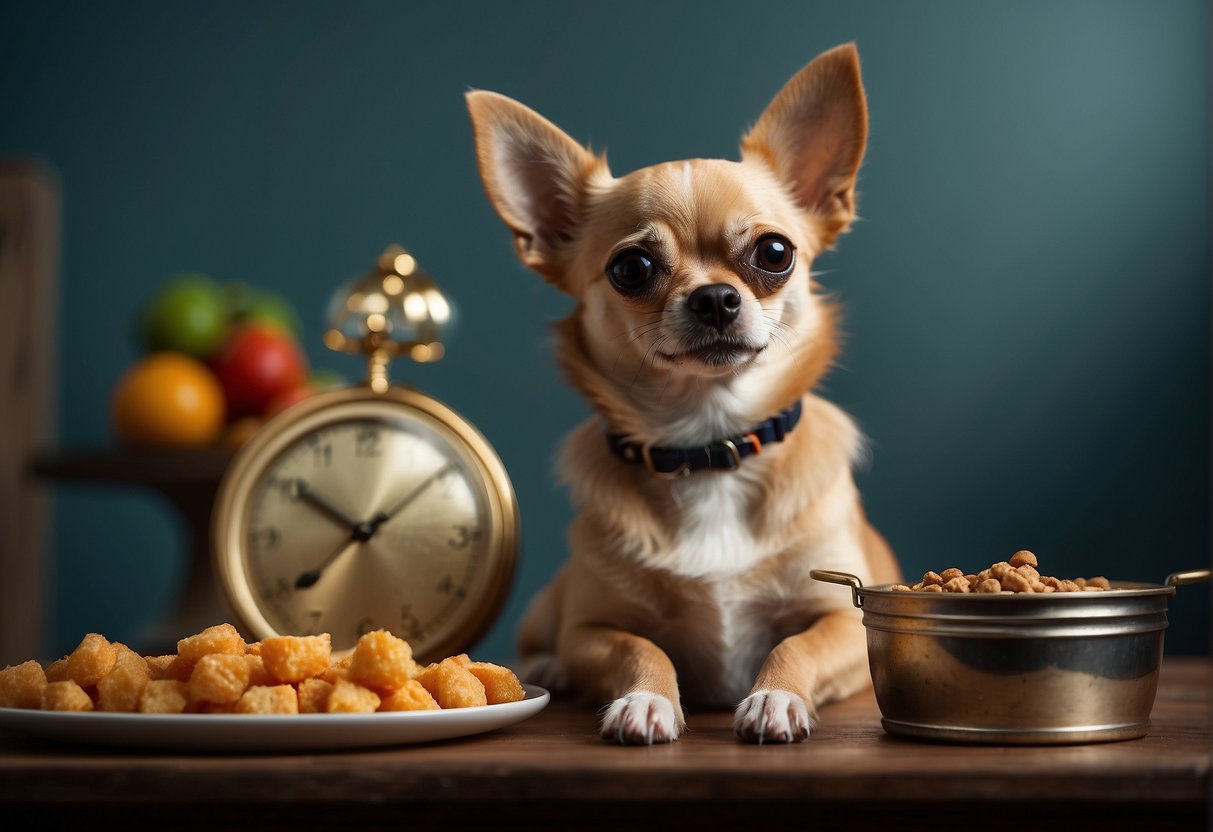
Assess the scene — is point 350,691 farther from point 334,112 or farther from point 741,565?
point 334,112

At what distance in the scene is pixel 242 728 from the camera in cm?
81

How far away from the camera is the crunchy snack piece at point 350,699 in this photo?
0.84m

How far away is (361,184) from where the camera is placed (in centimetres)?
288

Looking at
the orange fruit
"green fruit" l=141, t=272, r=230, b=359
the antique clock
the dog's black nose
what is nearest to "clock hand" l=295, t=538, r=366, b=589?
the antique clock

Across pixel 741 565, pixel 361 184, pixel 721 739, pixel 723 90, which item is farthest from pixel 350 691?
pixel 361 184

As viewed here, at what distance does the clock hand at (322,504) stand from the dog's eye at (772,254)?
0.52 metres

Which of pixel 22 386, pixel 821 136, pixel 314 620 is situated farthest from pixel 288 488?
pixel 22 386

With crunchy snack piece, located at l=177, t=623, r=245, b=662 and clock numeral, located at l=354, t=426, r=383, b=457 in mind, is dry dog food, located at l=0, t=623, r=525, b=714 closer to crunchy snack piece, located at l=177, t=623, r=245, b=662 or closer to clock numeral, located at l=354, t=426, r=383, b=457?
crunchy snack piece, located at l=177, t=623, r=245, b=662

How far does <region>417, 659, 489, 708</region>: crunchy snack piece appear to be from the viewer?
2.96 ft

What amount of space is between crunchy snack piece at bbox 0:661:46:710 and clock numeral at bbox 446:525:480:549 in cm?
45

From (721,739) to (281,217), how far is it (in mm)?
2331

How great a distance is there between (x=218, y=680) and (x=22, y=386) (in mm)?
1941

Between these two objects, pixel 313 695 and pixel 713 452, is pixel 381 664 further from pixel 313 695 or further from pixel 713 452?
pixel 713 452

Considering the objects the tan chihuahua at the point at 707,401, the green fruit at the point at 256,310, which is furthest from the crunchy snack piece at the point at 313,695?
the green fruit at the point at 256,310
